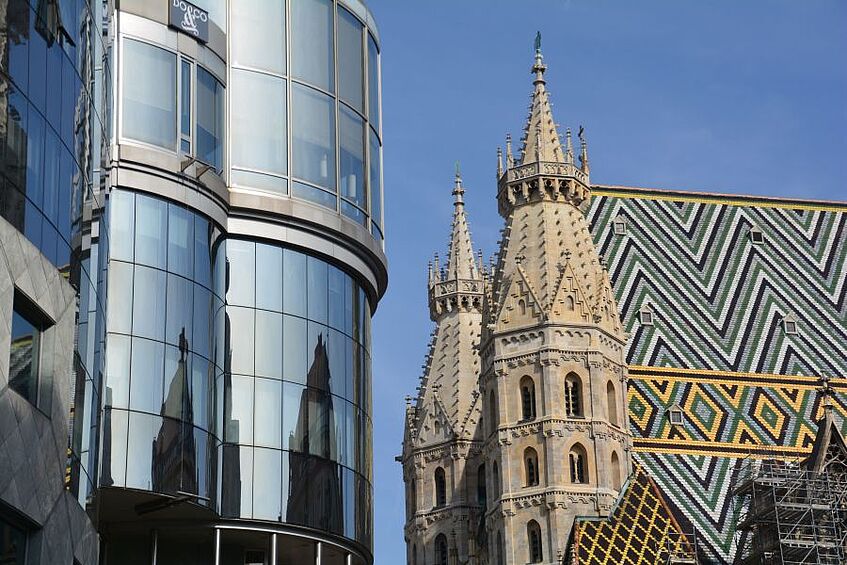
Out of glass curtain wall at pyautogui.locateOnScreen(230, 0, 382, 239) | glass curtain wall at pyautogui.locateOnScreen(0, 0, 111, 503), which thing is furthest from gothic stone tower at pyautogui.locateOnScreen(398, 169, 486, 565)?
glass curtain wall at pyautogui.locateOnScreen(0, 0, 111, 503)

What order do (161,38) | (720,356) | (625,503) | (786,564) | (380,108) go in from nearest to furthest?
(161,38), (380,108), (786,564), (625,503), (720,356)

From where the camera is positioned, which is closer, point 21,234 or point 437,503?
point 21,234

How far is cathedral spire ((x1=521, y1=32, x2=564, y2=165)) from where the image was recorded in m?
66.2

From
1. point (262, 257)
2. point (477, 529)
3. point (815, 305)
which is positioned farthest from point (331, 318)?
point (815, 305)

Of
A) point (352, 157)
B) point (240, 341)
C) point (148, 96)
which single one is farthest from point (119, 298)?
point (352, 157)

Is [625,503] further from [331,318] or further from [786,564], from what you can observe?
[331,318]

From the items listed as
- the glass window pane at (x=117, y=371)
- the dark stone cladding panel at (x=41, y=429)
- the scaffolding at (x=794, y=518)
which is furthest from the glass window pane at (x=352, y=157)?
the scaffolding at (x=794, y=518)

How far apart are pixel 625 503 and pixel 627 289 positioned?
1093cm

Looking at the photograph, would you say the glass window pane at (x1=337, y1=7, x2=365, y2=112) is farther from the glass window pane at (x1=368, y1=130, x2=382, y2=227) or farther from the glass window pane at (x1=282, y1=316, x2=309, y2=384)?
the glass window pane at (x1=282, y1=316, x2=309, y2=384)

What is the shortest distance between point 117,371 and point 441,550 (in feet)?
126

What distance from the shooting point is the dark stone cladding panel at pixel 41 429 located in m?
26.1

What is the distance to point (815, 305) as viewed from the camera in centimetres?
7125

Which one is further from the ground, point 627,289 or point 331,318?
point 627,289

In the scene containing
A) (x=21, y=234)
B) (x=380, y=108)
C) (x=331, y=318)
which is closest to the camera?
(x=21, y=234)
